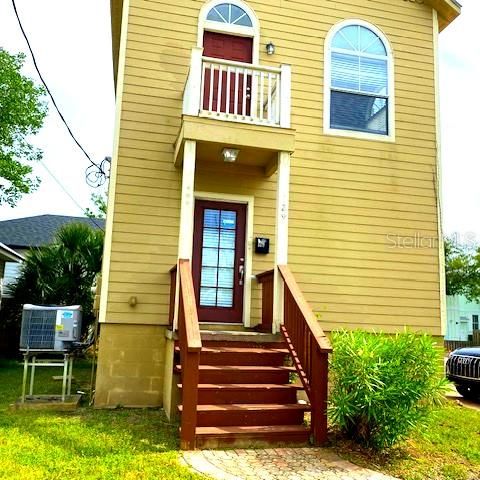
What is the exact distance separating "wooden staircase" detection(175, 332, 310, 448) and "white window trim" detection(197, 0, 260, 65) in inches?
183

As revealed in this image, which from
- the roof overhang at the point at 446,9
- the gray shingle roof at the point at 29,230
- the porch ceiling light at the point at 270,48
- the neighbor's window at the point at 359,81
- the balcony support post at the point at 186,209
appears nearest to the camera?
the balcony support post at the point at 186,209

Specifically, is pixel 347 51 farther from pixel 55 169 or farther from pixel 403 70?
pixel 55 169

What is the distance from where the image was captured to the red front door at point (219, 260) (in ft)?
23.1

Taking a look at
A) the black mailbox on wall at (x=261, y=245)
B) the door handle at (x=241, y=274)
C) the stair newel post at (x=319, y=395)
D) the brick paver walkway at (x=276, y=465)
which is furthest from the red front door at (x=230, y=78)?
the brick paver walkway at (x=276, y=465)

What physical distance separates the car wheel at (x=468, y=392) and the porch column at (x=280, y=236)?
4053 mm

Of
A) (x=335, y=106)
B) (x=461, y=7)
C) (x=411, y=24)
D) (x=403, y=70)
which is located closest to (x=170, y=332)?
(x=335, y=106)

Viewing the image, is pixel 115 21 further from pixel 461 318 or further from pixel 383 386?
pixel 461 318

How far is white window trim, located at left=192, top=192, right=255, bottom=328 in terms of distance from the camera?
7035 millimetres

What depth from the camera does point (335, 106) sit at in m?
7.88

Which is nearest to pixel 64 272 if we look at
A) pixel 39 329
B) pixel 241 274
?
pixel 39 329

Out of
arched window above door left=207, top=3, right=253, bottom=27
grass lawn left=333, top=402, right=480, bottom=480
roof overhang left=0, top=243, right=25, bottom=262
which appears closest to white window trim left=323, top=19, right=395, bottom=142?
arched window above door left=207, top=3, right=253, bottom=27

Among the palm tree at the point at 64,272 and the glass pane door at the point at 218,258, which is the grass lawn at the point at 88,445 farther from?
the palm tree at the point at 64,272

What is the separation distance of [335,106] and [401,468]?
18.6 ft

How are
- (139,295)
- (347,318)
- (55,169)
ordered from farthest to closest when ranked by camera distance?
(55,169) → (347,318) → (139,295)
